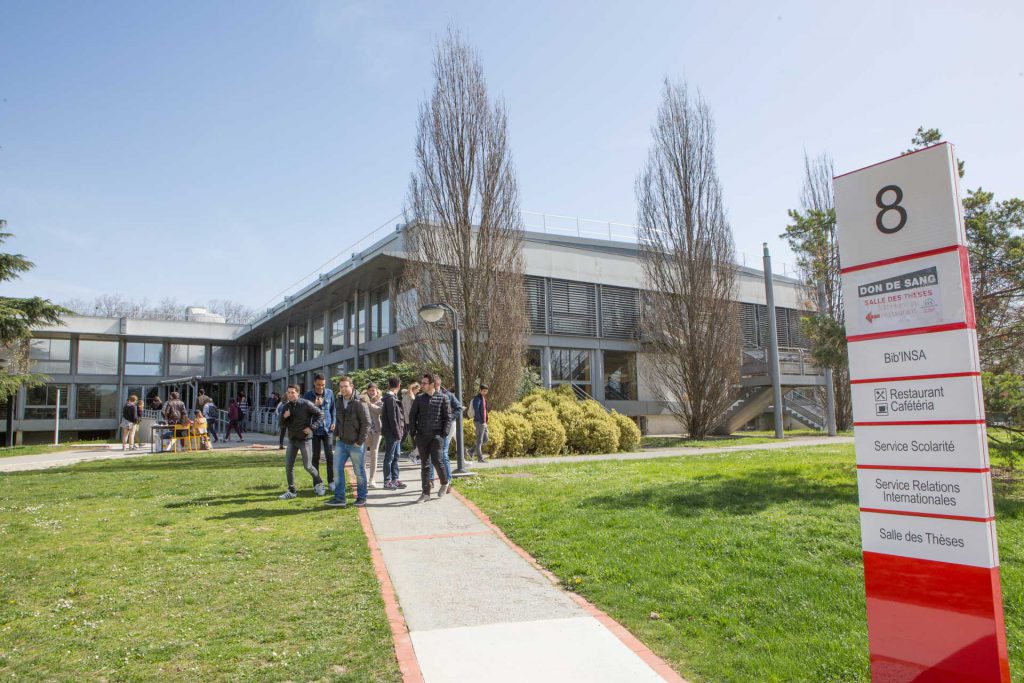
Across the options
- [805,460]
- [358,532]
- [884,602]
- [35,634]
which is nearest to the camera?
[884,602]

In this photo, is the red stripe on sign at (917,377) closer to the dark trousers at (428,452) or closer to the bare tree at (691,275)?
the dark trousers at (428,452)

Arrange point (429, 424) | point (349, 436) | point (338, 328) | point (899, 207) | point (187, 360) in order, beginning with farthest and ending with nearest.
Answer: point (187, 360) < point (338, 328) < point (429, 424) < point (349, 436) < point (899, 207)

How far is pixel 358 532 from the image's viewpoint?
25.7 feet

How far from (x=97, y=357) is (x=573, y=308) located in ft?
98.2

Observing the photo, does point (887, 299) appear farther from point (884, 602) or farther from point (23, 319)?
point (23, 319)

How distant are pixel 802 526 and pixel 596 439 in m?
11.5

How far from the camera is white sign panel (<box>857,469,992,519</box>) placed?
3.23 metres

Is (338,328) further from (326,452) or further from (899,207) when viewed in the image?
(899,207)

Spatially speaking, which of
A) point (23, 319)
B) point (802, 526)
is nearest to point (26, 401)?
point (23, 319)

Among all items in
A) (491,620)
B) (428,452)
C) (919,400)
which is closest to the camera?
(919,400)

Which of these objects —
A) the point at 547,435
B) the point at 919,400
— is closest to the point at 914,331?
the point at 919,400

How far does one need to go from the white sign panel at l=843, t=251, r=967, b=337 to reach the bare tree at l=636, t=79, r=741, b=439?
807 inches

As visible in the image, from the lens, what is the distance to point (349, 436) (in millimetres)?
9609

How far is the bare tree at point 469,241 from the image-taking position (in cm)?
1923
